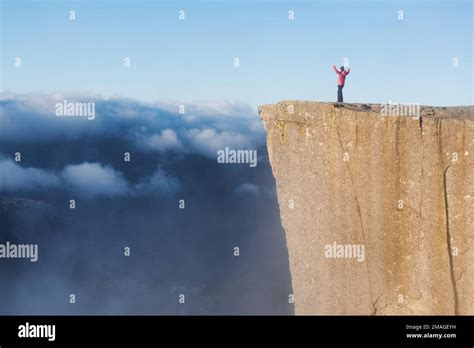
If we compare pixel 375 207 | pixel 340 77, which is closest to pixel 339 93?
pixel 340 77

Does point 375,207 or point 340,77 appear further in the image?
point 340,77

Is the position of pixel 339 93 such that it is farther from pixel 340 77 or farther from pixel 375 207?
pixel 375 207

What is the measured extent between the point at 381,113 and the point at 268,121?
2.18 meters

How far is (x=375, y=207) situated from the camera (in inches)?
515

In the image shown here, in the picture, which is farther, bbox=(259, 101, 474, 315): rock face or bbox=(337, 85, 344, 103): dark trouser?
bbox=(337, 85, 344, 103): dark trouser

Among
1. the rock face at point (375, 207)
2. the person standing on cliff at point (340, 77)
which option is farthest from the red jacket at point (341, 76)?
the rock face at point (375, 207)

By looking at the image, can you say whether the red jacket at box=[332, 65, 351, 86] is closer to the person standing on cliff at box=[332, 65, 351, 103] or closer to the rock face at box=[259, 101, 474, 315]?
the person standing on cliff at box=[332, 65, 351, 103]

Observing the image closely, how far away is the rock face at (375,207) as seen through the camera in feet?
42.0

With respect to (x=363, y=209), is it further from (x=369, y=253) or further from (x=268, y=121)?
(x=268, y=121)

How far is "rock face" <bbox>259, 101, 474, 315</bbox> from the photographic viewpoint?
1280cm

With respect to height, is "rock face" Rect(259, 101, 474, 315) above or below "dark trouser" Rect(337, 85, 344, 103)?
below

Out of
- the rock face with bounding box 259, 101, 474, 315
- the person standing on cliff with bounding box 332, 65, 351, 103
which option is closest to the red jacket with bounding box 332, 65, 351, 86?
the person standing on cliff with bounding box 332, 65, 351, 103
